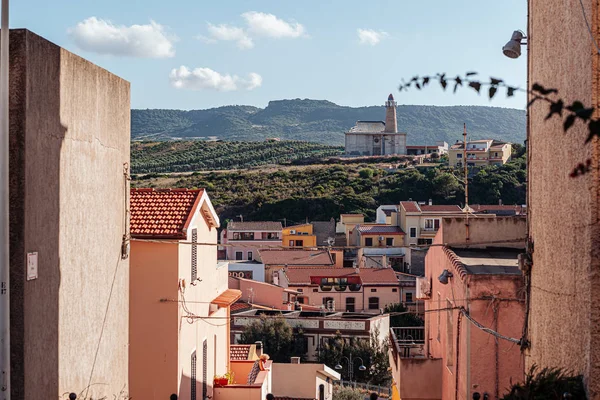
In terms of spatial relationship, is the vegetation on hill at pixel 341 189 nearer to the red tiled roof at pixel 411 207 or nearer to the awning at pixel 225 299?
the red tiled roof at pixel 411 207

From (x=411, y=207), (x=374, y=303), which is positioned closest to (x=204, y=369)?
(x=374, y=303)

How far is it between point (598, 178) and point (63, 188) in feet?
15.7

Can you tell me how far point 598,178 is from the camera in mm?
6672

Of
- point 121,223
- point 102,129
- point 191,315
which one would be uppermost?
point 102,129

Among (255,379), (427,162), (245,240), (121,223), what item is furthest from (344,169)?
(121,223)

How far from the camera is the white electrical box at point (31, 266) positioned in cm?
674

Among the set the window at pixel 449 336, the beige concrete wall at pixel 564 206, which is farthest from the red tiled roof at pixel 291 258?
the beige concrete wall at pixel 564 206

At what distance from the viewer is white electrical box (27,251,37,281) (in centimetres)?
674

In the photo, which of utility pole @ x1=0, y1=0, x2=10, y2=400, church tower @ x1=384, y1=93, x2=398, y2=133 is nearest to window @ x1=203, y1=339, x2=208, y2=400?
utility pole @ x1=0, y1=0, x2=10, y2=400

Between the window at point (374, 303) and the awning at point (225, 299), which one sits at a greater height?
the awning at point (225, 299)

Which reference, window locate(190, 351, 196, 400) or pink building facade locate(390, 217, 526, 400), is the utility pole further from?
window locate(190, 351, 196, 400)

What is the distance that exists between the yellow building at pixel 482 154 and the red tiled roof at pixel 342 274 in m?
50.5

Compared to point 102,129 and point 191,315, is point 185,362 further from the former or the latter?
point 102,129

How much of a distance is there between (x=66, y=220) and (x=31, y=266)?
94 cm
